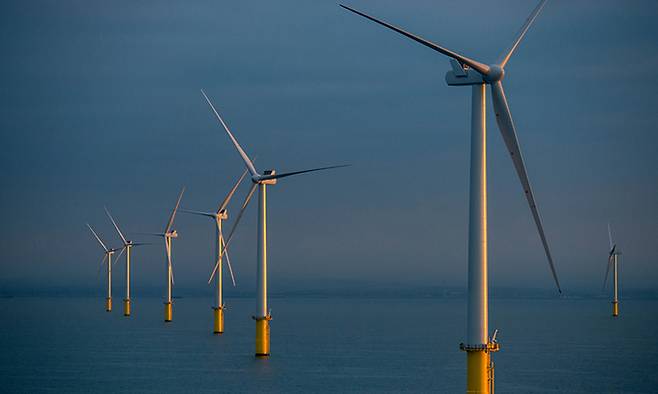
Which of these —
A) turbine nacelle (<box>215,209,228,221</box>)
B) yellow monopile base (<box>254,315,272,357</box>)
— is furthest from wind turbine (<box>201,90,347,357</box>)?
turbine nacelle (<box>215,209,228,221</box>)

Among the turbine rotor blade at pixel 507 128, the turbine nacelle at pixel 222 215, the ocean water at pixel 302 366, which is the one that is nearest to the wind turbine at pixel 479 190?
the turbine rotor blade at pixel 507 128

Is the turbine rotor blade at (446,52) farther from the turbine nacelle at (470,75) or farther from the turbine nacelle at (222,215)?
the turbine nacelle at (222,215)

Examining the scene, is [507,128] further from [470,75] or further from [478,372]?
[478,372]

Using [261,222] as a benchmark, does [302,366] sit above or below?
below

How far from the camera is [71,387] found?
3915 inches

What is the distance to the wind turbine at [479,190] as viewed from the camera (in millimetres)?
48438

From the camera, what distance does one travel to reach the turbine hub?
4853 cm

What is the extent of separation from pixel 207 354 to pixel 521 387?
56029 millimetres

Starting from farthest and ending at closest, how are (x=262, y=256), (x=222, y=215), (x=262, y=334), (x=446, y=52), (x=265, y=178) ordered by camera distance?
(x=222, y=215) → (x=262, y=334) → (x=265, y=178) → (x=262, y=256) → (x=446, y=52)

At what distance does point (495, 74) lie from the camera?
159 feet

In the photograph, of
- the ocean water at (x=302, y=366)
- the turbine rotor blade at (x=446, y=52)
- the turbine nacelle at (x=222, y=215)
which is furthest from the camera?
the turbine nacelle at (x=222, y=215)

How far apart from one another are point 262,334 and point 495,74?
7369 cm

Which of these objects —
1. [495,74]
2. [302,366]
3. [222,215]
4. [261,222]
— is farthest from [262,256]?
[495,74]

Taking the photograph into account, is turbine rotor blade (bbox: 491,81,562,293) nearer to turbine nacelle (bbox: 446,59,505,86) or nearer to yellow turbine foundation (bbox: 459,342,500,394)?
turbine nacelle (bbox: 446,59,505,86)
